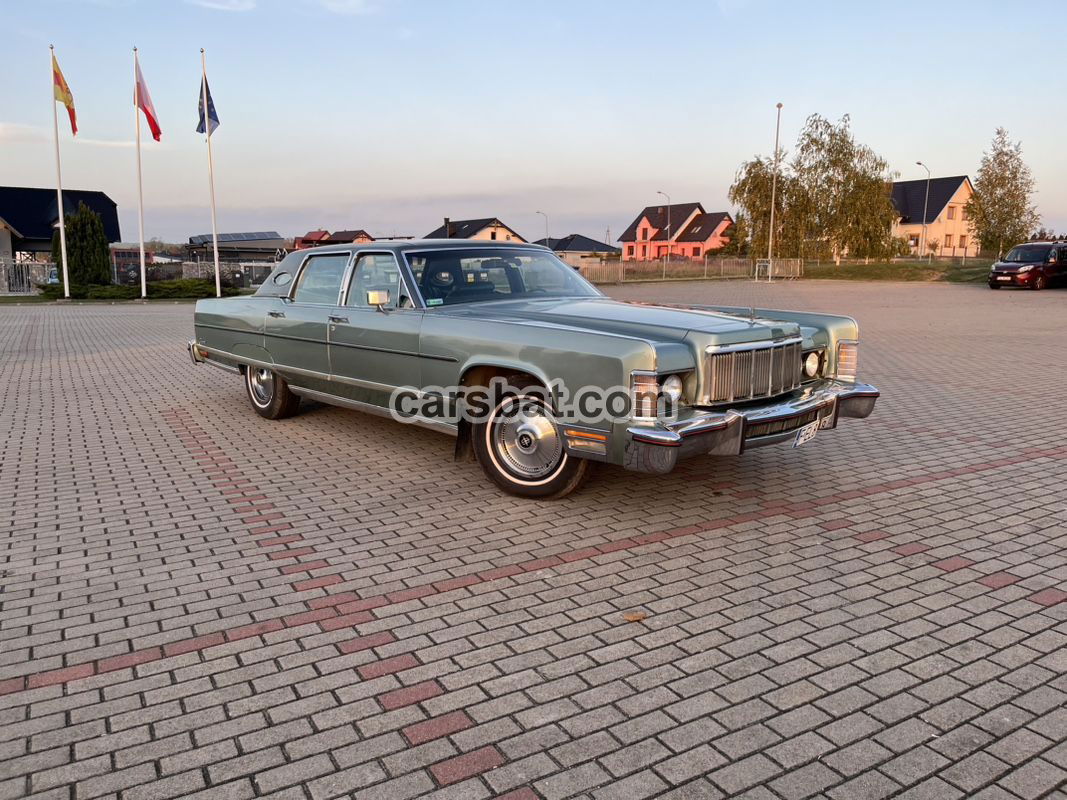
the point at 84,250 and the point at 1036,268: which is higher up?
the point at 84,250

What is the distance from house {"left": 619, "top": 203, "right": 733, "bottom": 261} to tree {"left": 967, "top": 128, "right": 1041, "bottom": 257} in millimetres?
35148

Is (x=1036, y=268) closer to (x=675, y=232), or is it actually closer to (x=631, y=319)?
(x=631, y=319)

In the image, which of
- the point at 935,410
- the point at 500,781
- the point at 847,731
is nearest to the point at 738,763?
the point at 847,731

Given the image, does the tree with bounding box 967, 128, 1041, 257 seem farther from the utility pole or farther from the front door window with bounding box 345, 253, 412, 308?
the front door window with bounding box 345, 253, 412, 308

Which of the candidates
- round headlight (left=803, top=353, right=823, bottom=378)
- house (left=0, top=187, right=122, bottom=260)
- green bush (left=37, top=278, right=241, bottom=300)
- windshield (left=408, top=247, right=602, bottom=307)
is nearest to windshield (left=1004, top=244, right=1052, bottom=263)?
green bush (left=37, top=278, right=241, bottom=300)

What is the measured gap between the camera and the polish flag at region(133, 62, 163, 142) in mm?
28109

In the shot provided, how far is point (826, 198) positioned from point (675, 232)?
4135cm

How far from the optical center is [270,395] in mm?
8055

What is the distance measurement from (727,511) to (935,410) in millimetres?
4583

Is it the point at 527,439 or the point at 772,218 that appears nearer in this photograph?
the point at 527,439

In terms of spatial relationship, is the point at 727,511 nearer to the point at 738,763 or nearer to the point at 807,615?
the point at 807,615

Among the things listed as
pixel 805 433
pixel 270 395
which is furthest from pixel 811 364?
pixel 270 395

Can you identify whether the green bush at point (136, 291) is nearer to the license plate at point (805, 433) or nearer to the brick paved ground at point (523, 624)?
the brick paved ground at point (523, 624)

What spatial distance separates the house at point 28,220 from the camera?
4700cm
